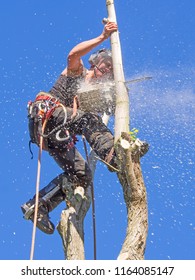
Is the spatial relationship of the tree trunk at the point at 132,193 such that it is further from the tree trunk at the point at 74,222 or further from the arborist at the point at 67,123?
the tree trunk at the point at 74,222

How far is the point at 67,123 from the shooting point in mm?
10117

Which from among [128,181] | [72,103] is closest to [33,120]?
[72,103]

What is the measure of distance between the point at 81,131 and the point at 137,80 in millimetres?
1012

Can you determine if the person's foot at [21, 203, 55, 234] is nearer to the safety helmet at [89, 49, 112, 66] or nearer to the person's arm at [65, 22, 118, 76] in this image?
the person's arm at [65, 22, 118, 76]

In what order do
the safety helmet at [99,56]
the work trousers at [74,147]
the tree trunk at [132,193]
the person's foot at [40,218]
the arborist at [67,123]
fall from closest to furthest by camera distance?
the tree trunk at [132,193]
the work trousers at [74,147]
the arborist at [67,123]
the person's foot at [40,218]
the safety helmet at [99,56]

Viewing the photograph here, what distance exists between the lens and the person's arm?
9844 millimetres

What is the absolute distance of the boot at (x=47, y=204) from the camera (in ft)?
33.8

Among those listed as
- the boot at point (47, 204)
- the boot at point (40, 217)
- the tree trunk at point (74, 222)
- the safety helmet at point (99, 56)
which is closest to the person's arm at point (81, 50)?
the safety helmet at point (99, 56)

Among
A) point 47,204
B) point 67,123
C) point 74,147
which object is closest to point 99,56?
point 67,123

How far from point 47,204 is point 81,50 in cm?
209

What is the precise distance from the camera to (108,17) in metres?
10.0

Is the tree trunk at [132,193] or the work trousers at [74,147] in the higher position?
the work trousers at [74,147]
